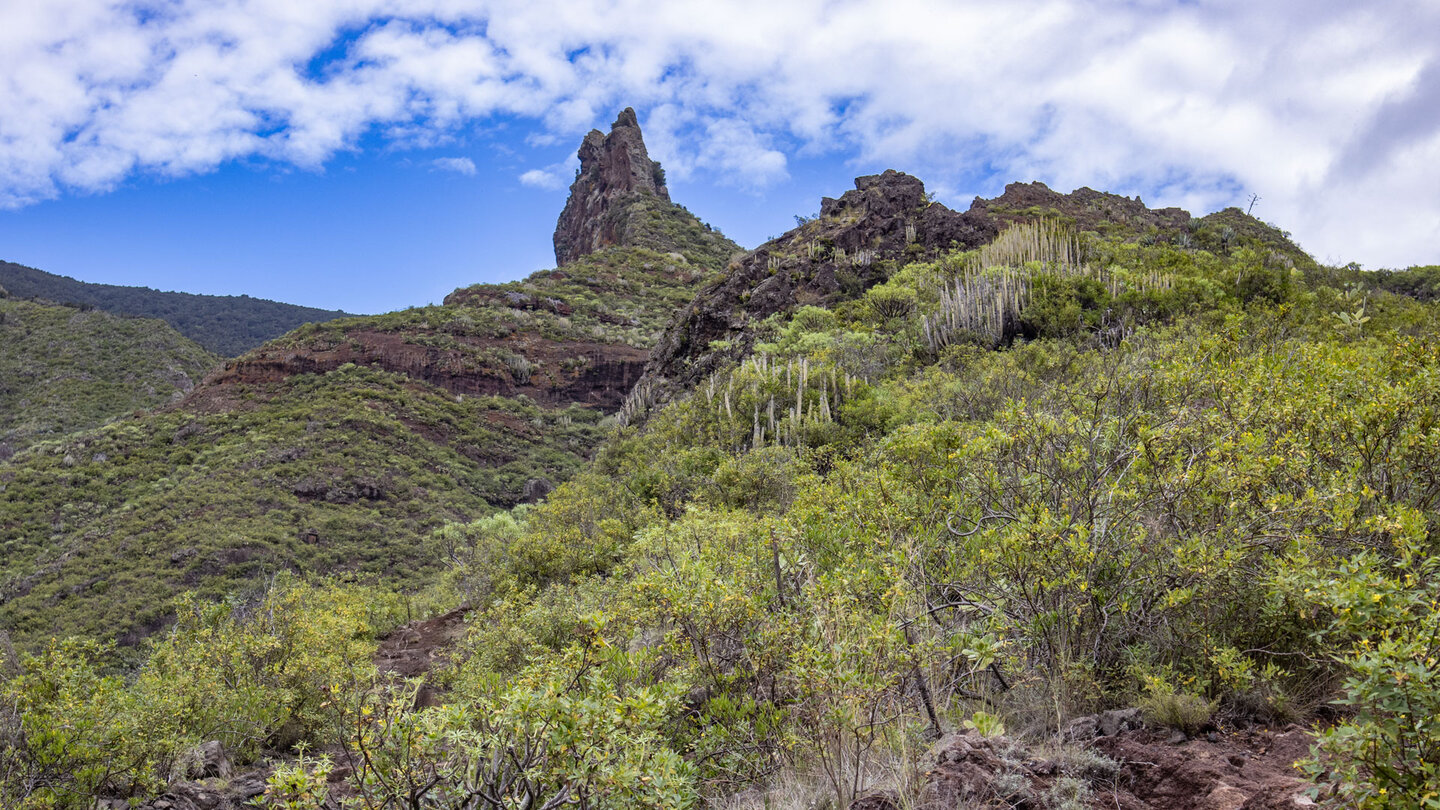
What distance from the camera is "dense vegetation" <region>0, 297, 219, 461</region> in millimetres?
44000

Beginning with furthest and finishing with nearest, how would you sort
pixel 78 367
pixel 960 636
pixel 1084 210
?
1. pixel 78 367
2. pixel 1084 210
3. pixel 960 636

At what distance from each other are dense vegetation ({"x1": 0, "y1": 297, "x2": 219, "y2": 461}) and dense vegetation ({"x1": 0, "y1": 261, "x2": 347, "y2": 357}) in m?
28.9

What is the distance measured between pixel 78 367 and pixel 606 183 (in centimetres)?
6631

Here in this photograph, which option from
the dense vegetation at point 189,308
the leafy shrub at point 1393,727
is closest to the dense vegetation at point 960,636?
the leafy shrub at point 1393,727

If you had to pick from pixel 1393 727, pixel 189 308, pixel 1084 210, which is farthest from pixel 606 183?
pixel 1393 727

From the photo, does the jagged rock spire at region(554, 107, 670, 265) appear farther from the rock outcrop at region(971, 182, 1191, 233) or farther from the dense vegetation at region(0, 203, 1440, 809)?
the dense vegetation at region(0, 203, 1440, 809)

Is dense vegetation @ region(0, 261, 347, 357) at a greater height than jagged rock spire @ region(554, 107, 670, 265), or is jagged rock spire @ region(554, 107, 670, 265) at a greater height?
jagged rock spire @ region(554, 107, 670, 265)

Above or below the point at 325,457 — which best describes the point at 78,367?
above

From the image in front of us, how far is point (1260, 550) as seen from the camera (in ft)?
14.2

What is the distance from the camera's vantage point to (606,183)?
101062 mm

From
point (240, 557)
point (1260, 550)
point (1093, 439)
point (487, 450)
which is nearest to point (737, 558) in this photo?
point (1093, 439)

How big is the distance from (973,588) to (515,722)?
3.57 meters

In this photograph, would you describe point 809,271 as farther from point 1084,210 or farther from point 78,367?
point 78,367

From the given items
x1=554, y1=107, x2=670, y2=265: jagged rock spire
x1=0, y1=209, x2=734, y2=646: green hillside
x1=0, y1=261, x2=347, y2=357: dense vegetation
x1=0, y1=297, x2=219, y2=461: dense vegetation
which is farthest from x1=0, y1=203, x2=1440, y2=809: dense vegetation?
x1=0, y1=261, x2=347, y2=357: dense vegetation
